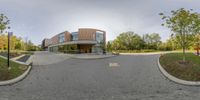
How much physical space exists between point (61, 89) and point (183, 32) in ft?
34.4

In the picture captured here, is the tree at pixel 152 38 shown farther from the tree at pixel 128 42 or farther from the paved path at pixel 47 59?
the paved path at pixel 47 59

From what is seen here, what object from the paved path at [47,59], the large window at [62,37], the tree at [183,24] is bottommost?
the paved path at [47,59]

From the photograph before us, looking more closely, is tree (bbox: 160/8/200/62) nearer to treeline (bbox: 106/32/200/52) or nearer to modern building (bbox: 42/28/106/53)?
modern building (bbox: 42/28/106/53)

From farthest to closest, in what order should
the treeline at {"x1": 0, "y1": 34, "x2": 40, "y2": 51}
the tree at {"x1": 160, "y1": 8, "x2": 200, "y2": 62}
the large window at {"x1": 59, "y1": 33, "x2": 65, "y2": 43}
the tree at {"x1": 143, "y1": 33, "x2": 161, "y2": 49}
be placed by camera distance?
the tree at {"x1": 143, "y1": 33, "x2": 161, "y2": 49} → the large window at {"x1": 59, "y1": 33, "x2": 65, "y2": 43} → the treeline at {"x1": 0, "y1": 34, "x2": 40, "y2": 51} → the tree at {"x1": 160, "y1": 8, "x2": 200, "y2": 62}

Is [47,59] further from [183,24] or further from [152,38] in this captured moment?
[152,38]

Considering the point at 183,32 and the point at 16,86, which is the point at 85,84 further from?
the point at 183,32

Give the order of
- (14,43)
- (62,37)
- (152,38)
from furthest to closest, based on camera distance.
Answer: (152,38) → (62,37) → (14,43)

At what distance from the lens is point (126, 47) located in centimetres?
8606

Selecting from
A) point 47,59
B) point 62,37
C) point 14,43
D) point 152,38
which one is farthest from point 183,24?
point 152,38

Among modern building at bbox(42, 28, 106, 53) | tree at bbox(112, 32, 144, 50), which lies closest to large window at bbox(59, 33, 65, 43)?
modern building at bbox(42, 28, 106, 53)

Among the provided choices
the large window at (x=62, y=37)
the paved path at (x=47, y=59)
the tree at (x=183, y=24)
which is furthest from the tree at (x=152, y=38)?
the tree at (x=183, y=24)

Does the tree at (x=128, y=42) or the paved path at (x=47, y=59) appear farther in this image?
the tree at (x=128, y=42)

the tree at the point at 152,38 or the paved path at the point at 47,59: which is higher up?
the tree at the point at 152,38

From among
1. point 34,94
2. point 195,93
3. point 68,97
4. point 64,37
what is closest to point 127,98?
point 68,97
